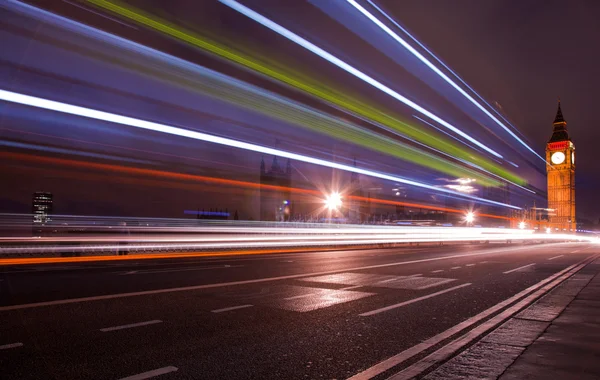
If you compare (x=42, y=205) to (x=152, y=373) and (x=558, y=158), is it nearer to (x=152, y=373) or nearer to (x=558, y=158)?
(x=152, y=373)

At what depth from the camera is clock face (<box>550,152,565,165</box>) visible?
165100 millimetres

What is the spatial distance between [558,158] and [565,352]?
18723 centimetres

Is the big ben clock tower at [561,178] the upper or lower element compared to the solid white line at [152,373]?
upper

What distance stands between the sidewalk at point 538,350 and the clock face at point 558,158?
597 feet

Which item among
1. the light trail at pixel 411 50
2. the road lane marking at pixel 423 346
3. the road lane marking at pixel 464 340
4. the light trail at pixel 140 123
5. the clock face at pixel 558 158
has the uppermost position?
the clock face at pixel 558 158

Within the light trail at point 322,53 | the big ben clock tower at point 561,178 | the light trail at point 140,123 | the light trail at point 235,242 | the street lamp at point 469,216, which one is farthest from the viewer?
the big ben clock tower at point 561,178

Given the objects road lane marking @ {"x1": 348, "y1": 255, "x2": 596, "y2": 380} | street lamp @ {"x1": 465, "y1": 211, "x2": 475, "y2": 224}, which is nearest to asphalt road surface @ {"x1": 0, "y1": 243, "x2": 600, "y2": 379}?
→ road lane marking @ {"x1": 348, "y1": 255, "x2": 596, "y2": 380}

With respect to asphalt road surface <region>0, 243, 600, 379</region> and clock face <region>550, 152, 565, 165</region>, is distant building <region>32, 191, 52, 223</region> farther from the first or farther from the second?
clock face <region>550, 152, 565, 165</region>

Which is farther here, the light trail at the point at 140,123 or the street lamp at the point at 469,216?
the street lamp at the point at 469,216

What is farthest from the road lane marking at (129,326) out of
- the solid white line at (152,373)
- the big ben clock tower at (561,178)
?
the big ben clock tower at (561,178)

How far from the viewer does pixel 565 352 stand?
5082mm

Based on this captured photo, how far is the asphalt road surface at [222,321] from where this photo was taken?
4707 mm

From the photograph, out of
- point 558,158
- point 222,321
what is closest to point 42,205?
point 222,321

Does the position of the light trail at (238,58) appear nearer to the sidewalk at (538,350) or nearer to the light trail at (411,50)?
the light trail at (411,50)
